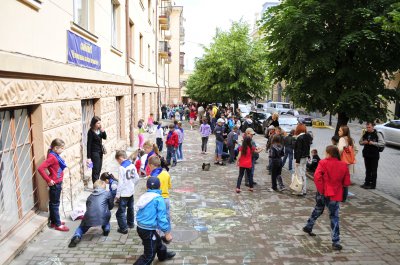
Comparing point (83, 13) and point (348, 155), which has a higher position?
point (83, 13)

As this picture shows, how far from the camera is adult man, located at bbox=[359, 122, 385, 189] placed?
9.43 meters

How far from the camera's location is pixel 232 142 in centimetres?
1308

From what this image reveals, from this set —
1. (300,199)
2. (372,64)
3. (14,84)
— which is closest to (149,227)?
(14,84)

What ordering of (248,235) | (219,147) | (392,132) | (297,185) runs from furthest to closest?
(392,132) < (219,147) < (297,185) < (248,235)

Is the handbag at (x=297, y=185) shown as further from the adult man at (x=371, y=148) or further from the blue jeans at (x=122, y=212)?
the blue jeans at (x=122, y=212)

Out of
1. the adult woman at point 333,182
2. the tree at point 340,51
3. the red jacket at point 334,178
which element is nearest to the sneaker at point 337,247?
the adult woman at point 333,182

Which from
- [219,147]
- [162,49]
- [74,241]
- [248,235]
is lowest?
[248,235]

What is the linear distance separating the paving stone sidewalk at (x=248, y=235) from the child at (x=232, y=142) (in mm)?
3745

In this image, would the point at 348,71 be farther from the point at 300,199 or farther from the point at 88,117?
the point at 88,117

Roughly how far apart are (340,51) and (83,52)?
6261mm

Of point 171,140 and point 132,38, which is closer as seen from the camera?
point 171,140

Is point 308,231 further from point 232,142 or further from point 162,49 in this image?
point 162,49

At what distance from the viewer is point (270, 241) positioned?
6.13 meters

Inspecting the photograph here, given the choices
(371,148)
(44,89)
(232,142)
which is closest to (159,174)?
(44,89)
